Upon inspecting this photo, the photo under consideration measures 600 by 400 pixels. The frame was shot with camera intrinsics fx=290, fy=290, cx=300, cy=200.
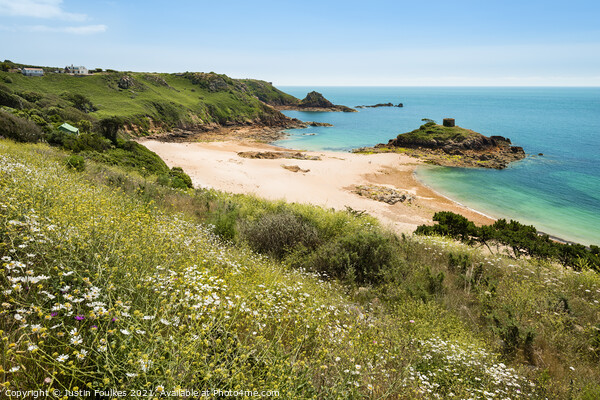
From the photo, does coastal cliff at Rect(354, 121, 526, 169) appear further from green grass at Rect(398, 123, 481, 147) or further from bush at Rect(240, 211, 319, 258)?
bush at Rect(240, 211, 319, 258)

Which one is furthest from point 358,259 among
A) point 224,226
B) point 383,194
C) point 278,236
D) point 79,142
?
point 383,194

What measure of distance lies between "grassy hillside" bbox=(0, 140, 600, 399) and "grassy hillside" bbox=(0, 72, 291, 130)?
123 ft

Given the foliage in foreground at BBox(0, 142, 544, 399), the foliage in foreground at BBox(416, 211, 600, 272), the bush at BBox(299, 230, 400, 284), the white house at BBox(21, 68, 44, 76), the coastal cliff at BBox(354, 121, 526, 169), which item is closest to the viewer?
the foliage in foreground at BBox(0, 142, 544, 399)

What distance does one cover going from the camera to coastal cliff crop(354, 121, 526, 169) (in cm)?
4709

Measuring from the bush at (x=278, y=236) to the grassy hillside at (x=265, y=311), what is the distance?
0.05 meters

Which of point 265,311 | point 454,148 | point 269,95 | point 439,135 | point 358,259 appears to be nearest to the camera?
point 265,311

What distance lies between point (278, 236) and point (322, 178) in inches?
1109

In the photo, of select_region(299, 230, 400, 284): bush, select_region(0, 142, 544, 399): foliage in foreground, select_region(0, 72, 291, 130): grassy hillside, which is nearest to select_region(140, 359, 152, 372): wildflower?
select_region(0, 142, 544, 399): foliage in foreground

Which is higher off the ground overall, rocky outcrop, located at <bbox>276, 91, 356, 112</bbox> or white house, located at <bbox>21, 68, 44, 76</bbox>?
rocky outcrop, located at <bbox>276, 91, 356, 112</bbox>

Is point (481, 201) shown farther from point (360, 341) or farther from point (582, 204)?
point (360, 341)

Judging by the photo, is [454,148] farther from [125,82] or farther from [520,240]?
[125,82]

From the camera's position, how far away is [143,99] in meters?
64.2

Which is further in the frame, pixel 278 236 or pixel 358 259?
pixel 278 236

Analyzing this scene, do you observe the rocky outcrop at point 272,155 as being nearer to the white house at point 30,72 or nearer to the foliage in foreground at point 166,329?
the foliage in foreground at point 166,329
